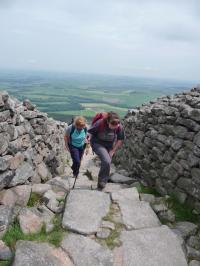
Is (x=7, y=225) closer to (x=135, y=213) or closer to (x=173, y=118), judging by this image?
(x=135, y=213)

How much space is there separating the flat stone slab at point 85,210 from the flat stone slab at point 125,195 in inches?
8.5

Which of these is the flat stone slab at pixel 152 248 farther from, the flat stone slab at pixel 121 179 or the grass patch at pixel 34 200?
the flat stone slab at pixel 121 179

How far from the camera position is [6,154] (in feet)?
29.7

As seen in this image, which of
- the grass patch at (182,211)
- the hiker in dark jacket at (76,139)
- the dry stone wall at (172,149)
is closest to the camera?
the grass patch at (182,211)

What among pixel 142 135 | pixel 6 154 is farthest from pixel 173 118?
pixel 6 154

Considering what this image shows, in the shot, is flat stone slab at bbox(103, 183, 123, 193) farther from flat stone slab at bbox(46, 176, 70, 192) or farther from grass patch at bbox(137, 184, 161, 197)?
flat stone slab at bbox(46, 176, 70, 192)

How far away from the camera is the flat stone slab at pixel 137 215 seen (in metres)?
8.18

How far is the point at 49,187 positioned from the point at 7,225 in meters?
2.38

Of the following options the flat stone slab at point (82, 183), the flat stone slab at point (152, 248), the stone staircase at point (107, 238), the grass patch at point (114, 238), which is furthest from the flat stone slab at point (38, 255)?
the flat stone slab at point (82, 183)

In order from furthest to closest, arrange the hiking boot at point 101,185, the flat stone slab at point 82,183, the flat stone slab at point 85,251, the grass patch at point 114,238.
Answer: the flat stone slab at point 82,183 → the hiking boot at point 101,185 → the grass patch at point 114,238 → the flat stone slab at point 85,251

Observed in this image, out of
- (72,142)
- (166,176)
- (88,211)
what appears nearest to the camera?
(88,211)

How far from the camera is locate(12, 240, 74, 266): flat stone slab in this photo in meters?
6.33

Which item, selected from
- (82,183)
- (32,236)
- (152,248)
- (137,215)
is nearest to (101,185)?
(82,183)

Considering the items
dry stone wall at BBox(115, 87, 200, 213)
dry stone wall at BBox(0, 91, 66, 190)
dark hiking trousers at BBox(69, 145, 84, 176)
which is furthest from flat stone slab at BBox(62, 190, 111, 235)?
dark hiking trousers at BBox(69, 145, 84, 176)
